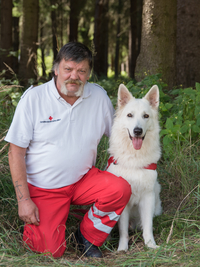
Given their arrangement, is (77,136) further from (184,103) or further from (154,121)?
(184,103)

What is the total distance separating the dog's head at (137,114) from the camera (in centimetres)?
263

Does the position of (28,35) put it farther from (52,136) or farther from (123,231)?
(123,231)

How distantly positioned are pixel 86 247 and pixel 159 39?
3881 millimetres

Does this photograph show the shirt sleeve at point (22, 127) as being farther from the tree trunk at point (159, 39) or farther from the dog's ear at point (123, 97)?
the tree trunk at point (159, 39)

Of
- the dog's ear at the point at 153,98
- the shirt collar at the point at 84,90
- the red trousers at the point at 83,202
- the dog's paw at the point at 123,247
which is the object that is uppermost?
the shirt collar at the point at 84,90

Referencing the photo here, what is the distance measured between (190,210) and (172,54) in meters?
3.17

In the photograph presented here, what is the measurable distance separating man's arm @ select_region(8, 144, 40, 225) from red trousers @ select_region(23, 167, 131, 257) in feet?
0.37

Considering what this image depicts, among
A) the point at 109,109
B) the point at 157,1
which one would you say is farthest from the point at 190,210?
the point at 157,1

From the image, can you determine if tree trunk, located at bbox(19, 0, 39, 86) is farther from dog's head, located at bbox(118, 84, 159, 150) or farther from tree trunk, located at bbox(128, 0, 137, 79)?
tree trunk, located at bbox(128, 0, 137, 79)

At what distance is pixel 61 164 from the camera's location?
8.52 feet

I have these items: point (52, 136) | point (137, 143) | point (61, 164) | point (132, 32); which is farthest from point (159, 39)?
point (132, 32)

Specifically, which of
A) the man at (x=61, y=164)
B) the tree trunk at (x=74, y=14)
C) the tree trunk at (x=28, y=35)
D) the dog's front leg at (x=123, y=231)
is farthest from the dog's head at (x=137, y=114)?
the tree trunk at (x=74, y=14)

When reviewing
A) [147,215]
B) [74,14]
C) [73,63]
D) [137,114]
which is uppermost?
[74,14]

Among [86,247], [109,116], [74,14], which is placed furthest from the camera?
[74,14]
